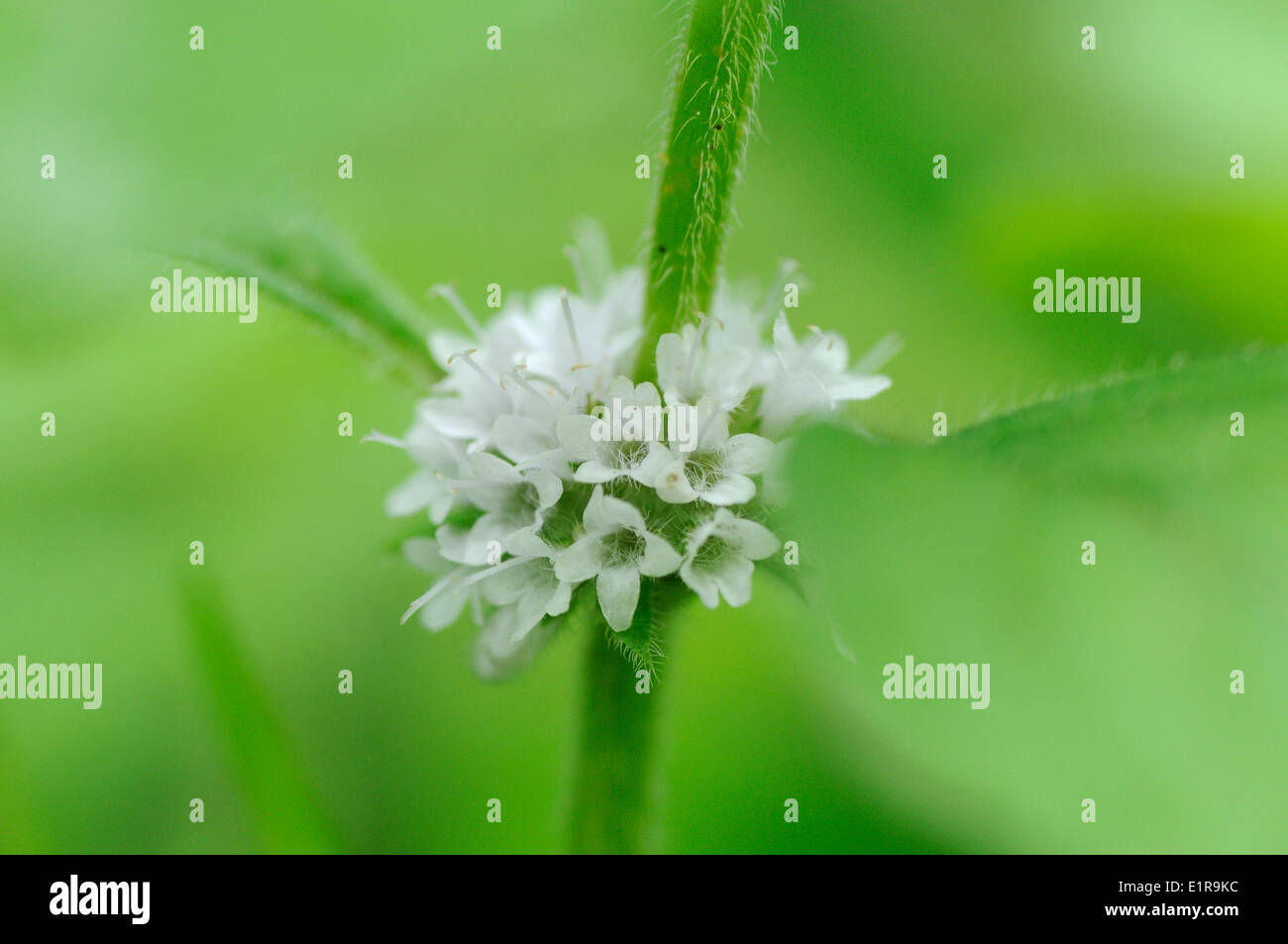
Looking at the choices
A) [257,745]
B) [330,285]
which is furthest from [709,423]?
[257,745]

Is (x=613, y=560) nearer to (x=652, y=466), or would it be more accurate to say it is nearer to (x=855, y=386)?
(x=652, y=466)

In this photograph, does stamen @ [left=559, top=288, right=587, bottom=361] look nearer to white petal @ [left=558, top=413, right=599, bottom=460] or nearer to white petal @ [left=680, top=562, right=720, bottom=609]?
white petal @ [left=558, top=413, right=599, bottom=460]

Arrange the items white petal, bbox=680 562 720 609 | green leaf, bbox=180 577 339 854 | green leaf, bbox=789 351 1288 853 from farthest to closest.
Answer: green leaf, bbox=180 577 339 854 < white petal, bbox=680 562 720 609 < green leaf, bbox=789 351 1288 853

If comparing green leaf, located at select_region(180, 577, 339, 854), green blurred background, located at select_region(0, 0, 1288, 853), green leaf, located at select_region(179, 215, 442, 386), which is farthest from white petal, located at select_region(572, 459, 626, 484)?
green leaf, located at select_region(180, 577, 339, 854)

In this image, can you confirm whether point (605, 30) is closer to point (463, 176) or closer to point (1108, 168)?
point (463, 176)

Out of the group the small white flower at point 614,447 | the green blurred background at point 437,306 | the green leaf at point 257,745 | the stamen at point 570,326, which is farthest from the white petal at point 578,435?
the green leaf at point 257,745
